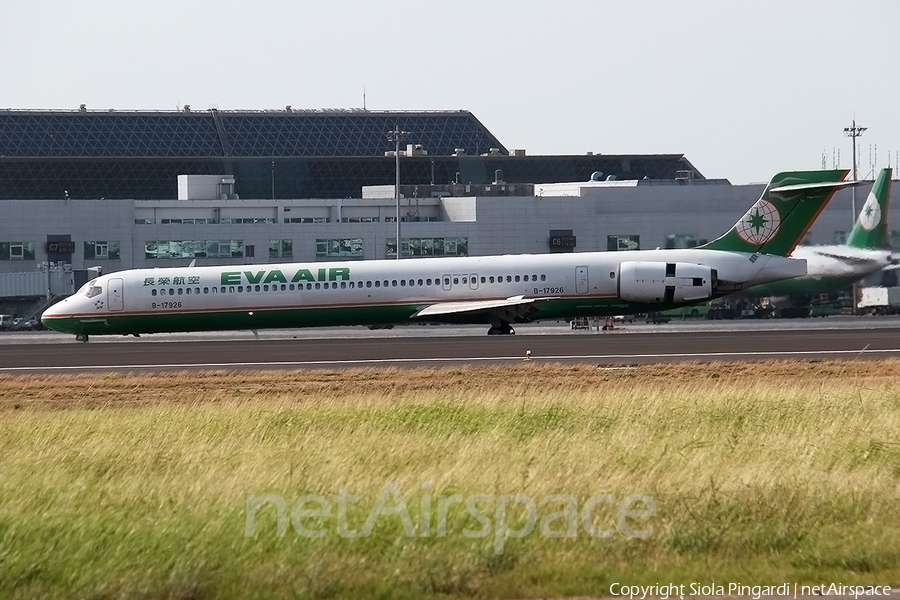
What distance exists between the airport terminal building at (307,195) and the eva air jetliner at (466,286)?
615 inches

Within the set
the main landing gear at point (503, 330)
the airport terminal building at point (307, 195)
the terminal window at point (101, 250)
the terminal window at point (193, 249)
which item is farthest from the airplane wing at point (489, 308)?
the terminal window at point (101, 250)

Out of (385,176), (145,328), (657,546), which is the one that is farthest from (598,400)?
(385,176)

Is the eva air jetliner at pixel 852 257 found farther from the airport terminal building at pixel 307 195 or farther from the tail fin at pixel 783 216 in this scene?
the tail fin at pixel 783 216

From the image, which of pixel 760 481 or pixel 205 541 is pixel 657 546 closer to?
pixel 760 481

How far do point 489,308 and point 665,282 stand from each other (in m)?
7.14

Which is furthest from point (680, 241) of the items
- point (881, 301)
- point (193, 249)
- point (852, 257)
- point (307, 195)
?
point (307, 195)

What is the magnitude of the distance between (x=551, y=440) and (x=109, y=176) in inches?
4209

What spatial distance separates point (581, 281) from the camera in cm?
5034

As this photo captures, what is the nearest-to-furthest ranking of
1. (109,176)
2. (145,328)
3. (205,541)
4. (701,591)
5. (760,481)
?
(701,591) < (205,541) < (760,481) < (145,328) < (109,176)

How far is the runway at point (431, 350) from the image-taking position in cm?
3709

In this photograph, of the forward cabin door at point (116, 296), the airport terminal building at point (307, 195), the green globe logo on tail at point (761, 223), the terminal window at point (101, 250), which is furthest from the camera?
the terminal window at point (101, 250)

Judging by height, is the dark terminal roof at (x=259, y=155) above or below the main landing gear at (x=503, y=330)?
above

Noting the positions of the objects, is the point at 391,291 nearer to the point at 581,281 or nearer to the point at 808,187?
the point at 581,281

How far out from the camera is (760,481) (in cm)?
1502
